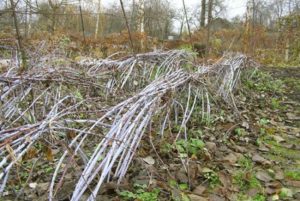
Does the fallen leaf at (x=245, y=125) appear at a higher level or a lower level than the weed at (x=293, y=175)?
higher

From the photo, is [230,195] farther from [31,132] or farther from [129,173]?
[31,132]

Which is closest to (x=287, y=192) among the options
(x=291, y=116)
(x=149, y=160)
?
(x=149, y=160)

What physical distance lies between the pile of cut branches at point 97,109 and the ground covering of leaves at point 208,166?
0.09 m

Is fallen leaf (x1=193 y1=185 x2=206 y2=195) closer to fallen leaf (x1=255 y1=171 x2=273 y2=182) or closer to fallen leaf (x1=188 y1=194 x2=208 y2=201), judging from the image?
fallen leaf (x1=188 y1=194 x2=208 y2=201)

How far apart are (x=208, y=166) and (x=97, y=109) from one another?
1060mm

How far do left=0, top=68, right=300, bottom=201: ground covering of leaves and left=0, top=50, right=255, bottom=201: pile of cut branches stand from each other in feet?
0.29

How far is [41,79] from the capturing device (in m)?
2.71

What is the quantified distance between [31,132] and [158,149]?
3.65 ft

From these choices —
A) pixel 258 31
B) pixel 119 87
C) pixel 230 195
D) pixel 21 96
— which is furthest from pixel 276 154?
pixel 258 31

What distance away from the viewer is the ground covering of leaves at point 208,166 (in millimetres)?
2043

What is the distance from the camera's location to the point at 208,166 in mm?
2498

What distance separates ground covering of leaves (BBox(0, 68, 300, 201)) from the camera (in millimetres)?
2043

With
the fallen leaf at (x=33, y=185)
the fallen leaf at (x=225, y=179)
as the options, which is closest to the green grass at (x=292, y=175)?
the fallen leaf at (x=225, y=179)

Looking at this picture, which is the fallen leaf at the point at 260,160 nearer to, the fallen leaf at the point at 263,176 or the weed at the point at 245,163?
the weed at the point at 245,163
